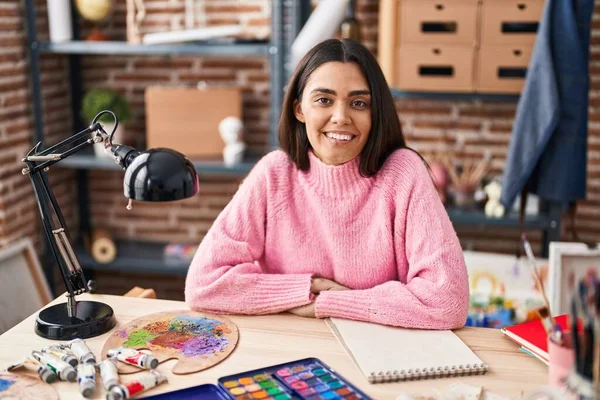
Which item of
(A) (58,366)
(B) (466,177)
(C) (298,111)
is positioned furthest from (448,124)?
(A) (58,366)

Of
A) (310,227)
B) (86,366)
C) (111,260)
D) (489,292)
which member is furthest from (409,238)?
Result: (111,260)

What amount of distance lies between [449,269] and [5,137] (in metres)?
2.25

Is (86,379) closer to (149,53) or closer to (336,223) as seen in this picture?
(336,223)

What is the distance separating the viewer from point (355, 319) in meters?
1.65

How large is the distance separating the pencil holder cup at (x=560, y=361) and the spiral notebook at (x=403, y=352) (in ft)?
0.74

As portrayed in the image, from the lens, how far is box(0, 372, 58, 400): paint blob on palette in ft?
4.33

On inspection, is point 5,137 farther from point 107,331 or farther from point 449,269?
point 449,269

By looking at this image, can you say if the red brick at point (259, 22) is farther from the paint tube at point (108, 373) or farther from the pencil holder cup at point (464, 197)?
the paint tube at point (108, 373)

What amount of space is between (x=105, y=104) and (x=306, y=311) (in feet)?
6.56

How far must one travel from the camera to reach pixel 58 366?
4.57 ft

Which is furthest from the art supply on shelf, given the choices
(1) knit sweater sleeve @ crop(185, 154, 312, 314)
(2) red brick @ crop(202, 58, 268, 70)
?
(1) knit sweater sleeve @ crop(185, 154, 312, 314)

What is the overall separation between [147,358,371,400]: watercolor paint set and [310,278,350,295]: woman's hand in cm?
37

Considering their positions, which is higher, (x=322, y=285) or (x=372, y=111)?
(x=372, y=111)

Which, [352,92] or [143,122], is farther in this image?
[143,122]
